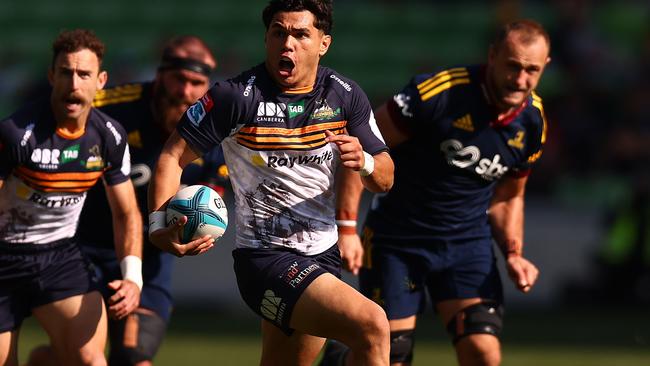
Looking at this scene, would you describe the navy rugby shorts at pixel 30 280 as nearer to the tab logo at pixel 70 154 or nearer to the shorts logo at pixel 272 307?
the tab logo at pixel 70 154

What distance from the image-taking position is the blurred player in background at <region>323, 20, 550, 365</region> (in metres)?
7.66

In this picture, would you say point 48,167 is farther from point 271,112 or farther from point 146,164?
point 271,112

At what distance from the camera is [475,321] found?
7.66 m

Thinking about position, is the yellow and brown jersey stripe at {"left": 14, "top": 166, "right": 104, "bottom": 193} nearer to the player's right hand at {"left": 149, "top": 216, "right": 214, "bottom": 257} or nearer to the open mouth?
the player's right hand at {"left": 149, "top": 216, "right": 214, "bottom": 257}

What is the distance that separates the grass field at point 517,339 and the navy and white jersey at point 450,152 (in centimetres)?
322

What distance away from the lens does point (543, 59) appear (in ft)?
25.4

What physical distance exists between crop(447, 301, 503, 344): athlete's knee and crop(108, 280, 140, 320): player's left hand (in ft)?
6.37

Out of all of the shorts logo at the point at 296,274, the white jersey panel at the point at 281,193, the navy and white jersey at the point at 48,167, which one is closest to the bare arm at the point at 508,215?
the white jersey panel at the point at 281,193

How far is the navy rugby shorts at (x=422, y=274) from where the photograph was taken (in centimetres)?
778

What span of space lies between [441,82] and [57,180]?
7.73ft

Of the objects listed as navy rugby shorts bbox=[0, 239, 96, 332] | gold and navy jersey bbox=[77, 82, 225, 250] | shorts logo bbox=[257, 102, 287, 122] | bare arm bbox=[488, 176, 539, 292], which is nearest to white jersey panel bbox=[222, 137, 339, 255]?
shorts logo bbox=[257, 102, 287, 122]

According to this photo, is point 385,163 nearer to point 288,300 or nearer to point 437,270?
point 288,300

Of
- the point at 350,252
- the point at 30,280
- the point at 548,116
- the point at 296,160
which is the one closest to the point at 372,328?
the point at 296,160

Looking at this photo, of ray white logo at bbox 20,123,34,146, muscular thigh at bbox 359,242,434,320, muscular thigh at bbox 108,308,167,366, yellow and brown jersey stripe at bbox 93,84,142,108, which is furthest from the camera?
yellow and brown jersey stripe at bbox 93,84,142,108
